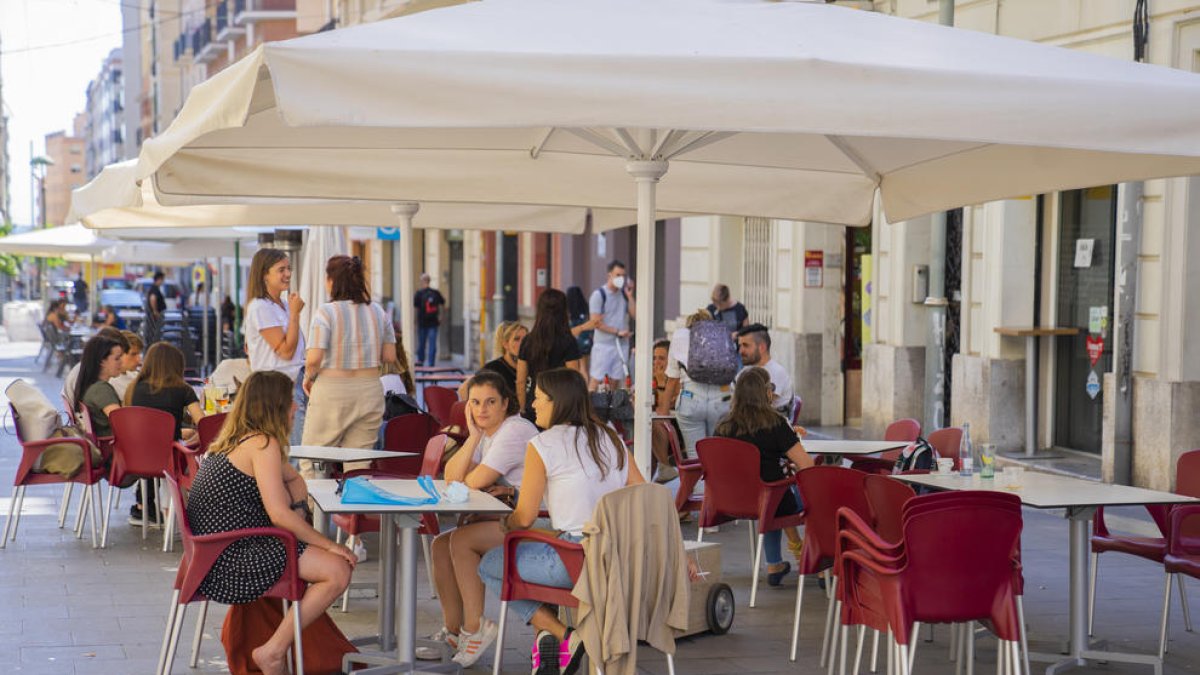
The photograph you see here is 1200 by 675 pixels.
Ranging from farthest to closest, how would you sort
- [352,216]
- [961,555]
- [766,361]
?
[352,216]
[766,361]
[961,555]

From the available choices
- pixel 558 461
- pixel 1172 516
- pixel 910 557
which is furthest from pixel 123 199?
pixel 1172 516

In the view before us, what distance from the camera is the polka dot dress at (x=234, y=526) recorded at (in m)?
6.27

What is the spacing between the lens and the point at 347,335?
353 inches

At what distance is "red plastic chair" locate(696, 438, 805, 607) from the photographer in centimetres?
834

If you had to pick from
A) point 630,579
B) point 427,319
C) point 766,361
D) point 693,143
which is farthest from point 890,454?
point 427,319

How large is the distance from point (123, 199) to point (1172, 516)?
5.50 meters

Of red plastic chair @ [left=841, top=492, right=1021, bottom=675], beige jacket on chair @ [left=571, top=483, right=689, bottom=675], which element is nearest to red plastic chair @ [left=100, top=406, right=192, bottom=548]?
beige jacket on chair @ [left=571, top=483, right=689, bottom=675]

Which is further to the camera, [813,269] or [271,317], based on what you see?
[813,269]

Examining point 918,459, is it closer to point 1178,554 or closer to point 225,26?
point 1178,554

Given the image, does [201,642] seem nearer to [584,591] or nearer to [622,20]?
[584,591]

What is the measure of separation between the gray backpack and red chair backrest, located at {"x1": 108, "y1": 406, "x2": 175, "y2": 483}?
3.42 meters

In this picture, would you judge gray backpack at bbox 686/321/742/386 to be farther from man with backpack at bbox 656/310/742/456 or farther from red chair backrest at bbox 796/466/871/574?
red chair backrest at bbox 796/466/871/574

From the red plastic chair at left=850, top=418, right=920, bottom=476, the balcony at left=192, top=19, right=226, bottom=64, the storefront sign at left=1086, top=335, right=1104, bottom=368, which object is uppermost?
the balcony at left=192, top=19, right=226, bottom=64

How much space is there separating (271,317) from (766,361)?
3226mm
